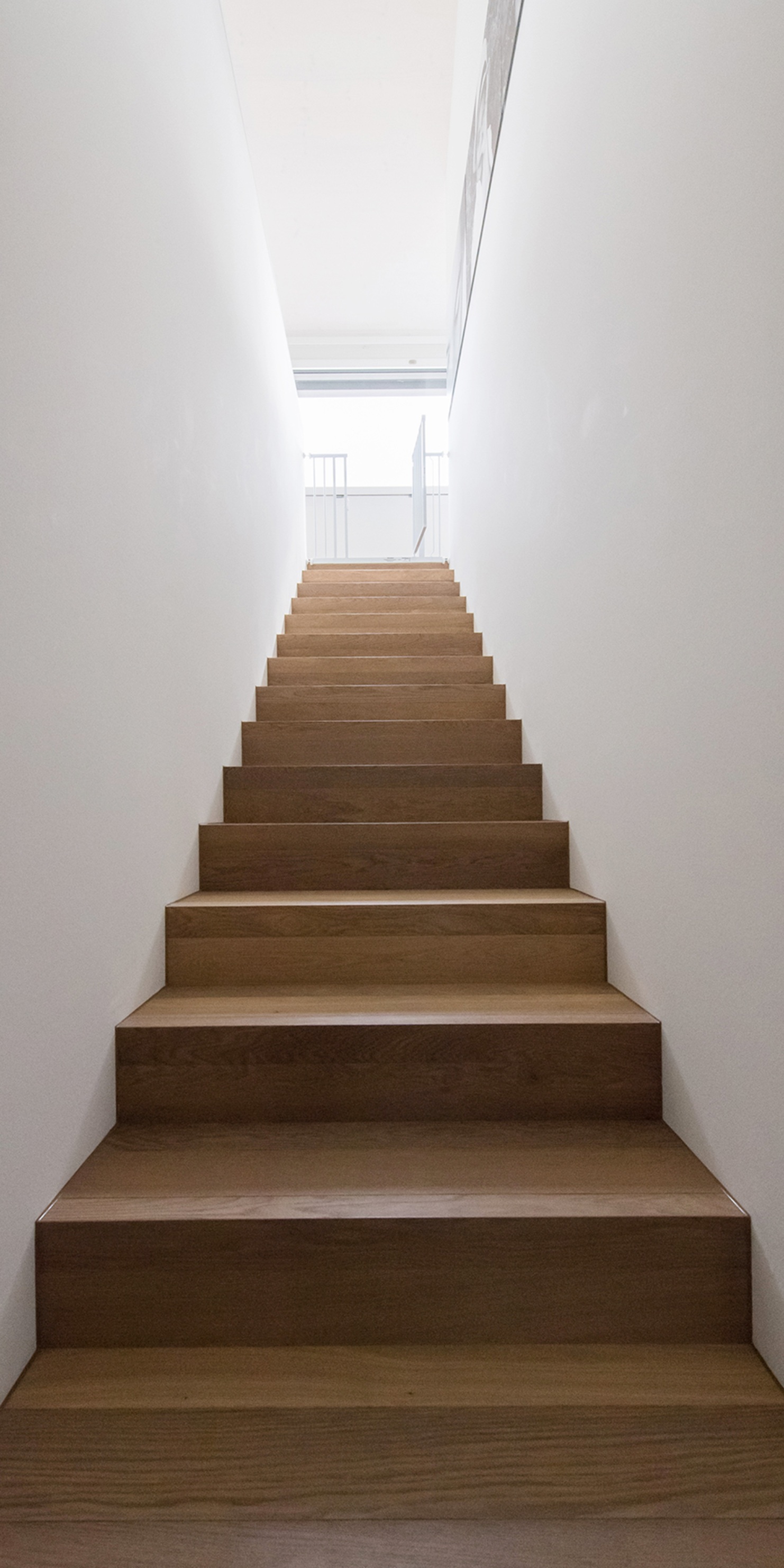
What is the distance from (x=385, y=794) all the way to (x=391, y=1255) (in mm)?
1398

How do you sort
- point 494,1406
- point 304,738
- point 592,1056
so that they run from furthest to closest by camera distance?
point 304,738
point 592,1056
point 494,1406

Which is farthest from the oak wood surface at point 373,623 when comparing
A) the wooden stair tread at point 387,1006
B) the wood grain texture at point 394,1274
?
the wood grain texture at point 394,1274

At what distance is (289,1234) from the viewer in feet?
3.85

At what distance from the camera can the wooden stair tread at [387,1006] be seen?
1521 mm

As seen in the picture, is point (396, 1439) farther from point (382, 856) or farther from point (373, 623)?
point (373, 623)

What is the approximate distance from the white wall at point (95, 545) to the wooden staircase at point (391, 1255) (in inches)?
4.8

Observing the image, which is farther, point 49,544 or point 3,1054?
point 49,544

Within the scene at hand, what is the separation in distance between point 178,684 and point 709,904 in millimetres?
1319

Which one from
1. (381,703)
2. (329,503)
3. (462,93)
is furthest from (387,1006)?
(329,503)

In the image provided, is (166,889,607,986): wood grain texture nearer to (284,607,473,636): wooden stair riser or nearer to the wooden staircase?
the wooden staircase

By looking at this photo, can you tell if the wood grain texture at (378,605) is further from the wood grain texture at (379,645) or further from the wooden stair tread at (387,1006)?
the wooden stair tread at (387,1006)

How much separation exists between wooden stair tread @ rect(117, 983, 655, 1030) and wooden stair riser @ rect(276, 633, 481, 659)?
2.25 m

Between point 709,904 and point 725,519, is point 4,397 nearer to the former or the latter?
point 725,519

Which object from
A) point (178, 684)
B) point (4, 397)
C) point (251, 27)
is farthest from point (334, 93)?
point (4, 397)
